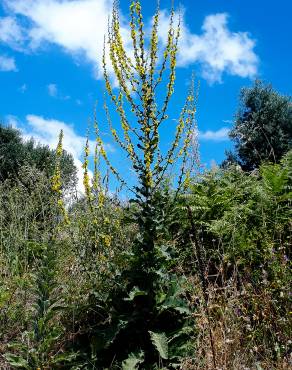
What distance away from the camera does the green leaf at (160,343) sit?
3415mm

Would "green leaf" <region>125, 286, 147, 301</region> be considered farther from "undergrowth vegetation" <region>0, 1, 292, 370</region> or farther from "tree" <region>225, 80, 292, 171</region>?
"tree" <region>225, 80, 292, 171</region>

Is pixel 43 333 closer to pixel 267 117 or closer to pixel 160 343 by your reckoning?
pixel 160 343

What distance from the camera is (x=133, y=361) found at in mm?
3449

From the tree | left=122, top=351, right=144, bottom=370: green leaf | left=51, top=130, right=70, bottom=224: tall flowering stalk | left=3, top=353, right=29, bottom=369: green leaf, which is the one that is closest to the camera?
left=122, top=351, right=144, bottom=370: green leaf

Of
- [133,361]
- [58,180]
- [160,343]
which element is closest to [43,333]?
[133,361]

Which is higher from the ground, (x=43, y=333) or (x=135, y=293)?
(x=135, y=293)

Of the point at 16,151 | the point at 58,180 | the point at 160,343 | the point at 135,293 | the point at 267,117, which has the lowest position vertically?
the point at 160,343

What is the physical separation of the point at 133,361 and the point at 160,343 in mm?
237

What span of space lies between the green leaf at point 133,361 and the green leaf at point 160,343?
141 millimetres

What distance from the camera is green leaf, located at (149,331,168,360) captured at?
3415mm

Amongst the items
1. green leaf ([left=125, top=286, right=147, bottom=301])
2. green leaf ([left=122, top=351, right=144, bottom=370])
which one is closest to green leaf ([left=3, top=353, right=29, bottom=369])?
green leaf ([left=122, top=351, right=144, bottom=370])

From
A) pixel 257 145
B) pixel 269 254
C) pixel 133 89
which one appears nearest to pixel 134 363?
pixel 269 254

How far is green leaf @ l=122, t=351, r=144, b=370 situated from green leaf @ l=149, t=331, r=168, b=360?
14 centimetres

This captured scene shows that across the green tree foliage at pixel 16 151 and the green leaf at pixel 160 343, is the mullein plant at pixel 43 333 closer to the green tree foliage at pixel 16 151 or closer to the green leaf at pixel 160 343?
the green leaf at pixel 160 343
